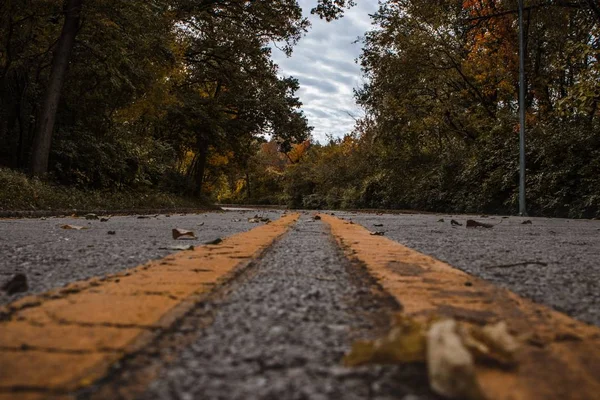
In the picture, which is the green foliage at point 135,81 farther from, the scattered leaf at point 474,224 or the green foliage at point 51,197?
the scattered leaf at point 474,224

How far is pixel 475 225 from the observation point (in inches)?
278

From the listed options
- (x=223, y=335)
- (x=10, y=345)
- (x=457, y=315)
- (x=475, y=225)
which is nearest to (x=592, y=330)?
(x=457, y=315)

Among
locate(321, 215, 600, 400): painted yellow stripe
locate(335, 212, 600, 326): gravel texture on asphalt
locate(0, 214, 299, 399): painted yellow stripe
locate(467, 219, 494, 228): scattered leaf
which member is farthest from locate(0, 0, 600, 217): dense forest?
locate(0, 214, 299, 399): painted yellow stripe

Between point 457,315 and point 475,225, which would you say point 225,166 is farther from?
point 457,315

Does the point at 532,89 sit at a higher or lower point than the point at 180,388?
higher

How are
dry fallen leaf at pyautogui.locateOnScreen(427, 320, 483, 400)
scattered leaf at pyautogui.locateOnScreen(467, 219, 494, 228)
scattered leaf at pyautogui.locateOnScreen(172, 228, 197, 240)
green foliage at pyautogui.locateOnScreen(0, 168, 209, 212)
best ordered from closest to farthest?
dry fallen leaf at pyautogui.locateOnScreen(427, 320, 483, 400)
scattered leaf at pyautogui.locateOnScreen(172, 228, 197, 240)
scattered leaf at pyautogui.locateOnScreen(467, 219, 494, 228)
green foliage at pyautogui.locateOnScreen(0, 168, 209, 212)

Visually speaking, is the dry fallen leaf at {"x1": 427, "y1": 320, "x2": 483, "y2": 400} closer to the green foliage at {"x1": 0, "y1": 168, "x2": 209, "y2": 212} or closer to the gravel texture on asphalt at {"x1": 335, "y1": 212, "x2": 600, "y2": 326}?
the gravel texture on asphalt at {"x1": 335, "y1": 212, "x2": 600, "y2": 326}

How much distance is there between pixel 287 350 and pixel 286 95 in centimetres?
2584

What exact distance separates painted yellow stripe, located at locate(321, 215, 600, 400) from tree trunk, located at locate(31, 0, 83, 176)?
38.4 ft

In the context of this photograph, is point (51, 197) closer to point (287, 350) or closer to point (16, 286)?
point (16, 286)

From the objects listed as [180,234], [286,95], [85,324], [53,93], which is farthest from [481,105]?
[85,324]

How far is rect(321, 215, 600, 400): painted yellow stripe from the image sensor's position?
83 cm

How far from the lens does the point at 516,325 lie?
1249mm

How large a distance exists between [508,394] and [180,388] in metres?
0.55
